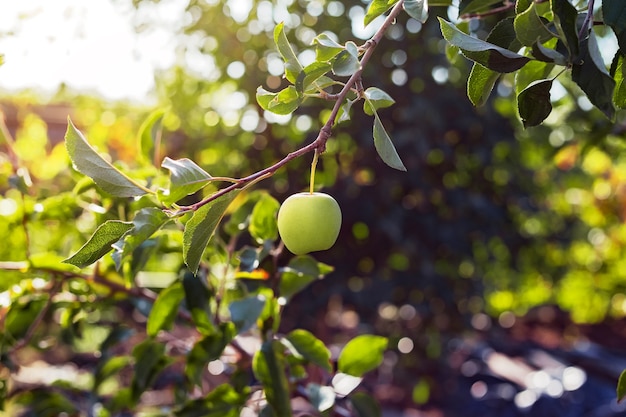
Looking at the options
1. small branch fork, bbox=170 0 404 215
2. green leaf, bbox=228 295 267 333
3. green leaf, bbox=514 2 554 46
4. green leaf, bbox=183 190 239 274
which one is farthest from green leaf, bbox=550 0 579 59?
green leaf, bbox=228 295 267 333

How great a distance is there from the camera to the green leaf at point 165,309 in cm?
92

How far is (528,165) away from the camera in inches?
87.4

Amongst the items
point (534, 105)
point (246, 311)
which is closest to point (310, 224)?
point (534, 105)

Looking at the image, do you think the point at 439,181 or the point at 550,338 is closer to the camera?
the point at 439,181

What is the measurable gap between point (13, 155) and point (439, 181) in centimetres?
120

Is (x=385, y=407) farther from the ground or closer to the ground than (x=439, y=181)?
closer to the ground

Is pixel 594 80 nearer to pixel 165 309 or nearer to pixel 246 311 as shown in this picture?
pixel 246 311

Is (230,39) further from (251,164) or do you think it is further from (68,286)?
(68,286)

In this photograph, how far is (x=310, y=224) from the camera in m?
0.55

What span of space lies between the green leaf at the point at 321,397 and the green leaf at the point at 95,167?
1.37ft

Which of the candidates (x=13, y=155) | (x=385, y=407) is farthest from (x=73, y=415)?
(x=385, y=407)

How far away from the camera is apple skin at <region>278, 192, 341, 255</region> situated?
55 cm

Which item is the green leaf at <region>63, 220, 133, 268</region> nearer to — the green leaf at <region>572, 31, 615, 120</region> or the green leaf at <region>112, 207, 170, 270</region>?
the green leaf at <region>112, 207, 170, 270</region>

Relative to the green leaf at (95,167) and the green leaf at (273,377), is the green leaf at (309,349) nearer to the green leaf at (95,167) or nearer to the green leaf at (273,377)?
the green leaf at (273,377)
